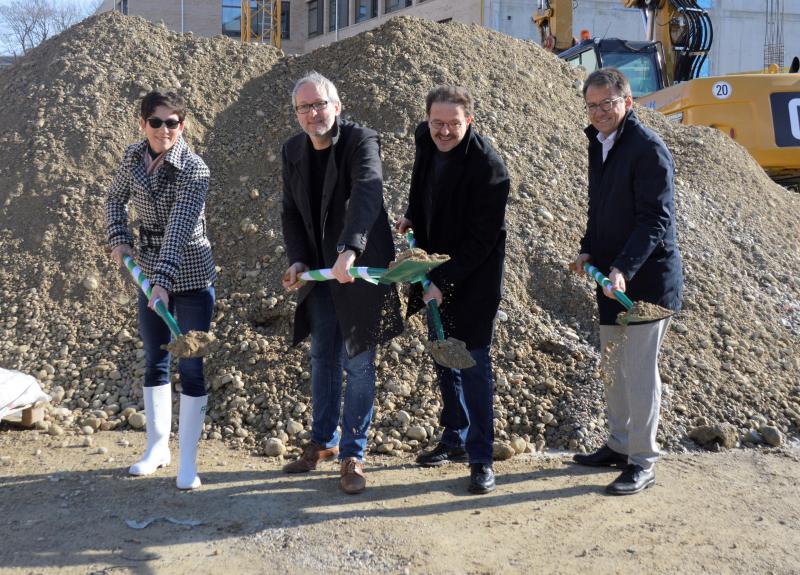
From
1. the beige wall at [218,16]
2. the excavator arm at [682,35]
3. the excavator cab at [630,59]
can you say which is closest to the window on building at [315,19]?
the beige wall at [218,16]

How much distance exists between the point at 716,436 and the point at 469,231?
6.79 ft

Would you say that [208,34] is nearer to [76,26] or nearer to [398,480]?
[76,26]

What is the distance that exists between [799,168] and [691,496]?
7.23m

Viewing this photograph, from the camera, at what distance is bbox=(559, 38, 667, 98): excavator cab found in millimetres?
10617

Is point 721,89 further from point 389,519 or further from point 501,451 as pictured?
point 389,519

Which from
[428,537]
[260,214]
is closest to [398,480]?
[428,537]

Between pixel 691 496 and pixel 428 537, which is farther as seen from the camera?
pixel 691 496

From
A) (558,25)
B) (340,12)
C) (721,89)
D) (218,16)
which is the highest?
(340,12)

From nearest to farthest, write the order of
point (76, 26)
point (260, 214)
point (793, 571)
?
point (793, 571)
point (260, 214)
point (76, 26)

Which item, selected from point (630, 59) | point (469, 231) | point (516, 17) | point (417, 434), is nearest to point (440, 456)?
point (417, 434)

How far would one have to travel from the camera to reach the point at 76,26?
29.8ft

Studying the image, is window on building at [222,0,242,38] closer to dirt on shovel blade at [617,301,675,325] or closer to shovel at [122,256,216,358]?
shovel at [122,256,216,358]

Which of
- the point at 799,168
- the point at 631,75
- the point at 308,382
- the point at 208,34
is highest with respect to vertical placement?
the point at 208,34

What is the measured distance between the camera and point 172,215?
3.63 meters
